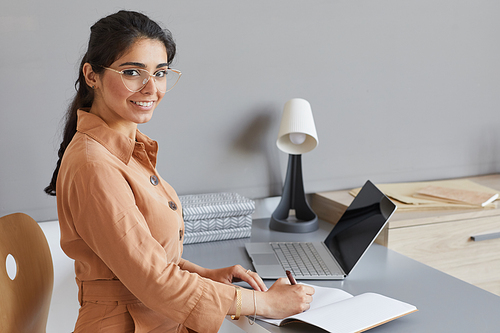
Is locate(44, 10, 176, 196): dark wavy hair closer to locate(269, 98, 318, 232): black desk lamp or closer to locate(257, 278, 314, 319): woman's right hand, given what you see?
locate(257, 278, 314, 319): woman's right hand

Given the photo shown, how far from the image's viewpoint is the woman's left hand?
1193 millimetres

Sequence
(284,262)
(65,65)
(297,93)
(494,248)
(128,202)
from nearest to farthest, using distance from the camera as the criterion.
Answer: (128,202), (284,262), (65,65), (494,248), (297,93)

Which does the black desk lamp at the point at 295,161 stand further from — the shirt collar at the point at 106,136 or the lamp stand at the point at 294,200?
the shirt collar at the point at 106,136

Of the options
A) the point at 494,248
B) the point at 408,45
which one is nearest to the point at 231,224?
the point at 494,248

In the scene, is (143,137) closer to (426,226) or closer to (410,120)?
(426,226)

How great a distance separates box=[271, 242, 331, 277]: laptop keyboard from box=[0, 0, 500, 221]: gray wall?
402mm

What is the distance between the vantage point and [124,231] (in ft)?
2.97

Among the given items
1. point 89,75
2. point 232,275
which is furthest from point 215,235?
point 89,75

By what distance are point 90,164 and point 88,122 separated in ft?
0.50

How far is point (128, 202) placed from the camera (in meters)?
0.93

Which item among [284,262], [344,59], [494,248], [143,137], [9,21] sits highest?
[9,21]

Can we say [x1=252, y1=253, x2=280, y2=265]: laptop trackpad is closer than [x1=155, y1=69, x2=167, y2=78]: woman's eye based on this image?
No

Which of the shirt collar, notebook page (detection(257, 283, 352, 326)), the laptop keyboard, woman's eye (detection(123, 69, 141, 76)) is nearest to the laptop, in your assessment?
the laptop keyboard

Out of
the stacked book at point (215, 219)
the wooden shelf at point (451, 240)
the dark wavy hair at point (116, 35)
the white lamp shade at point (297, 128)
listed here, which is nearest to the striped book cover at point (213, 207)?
the stacked book at point (215, 219)
